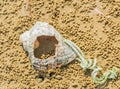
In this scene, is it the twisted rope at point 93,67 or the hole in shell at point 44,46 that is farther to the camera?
the hole in shell at point 44,46

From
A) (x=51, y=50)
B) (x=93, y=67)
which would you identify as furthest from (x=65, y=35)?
(x=93, y=67)

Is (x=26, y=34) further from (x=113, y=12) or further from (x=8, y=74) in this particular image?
(x=113, y=12)

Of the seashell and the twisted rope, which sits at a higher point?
the seashell

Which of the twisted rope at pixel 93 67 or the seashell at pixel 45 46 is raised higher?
the seashell at pixel 45 46

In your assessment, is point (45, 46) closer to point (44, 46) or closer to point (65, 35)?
point (44, 46)

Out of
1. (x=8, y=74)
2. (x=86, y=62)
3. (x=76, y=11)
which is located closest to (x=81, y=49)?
(x=86, y=62)

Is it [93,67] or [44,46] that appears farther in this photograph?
[44,46]
